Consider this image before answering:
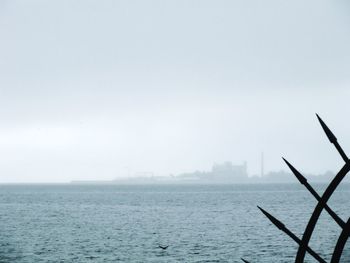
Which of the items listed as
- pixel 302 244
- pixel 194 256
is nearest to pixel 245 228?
pixel 194 256

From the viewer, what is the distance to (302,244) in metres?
9.75

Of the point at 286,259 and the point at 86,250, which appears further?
the point at 86,250

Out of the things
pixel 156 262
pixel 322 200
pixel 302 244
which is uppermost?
pixel 322 200

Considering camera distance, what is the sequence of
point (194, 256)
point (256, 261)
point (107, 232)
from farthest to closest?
1. point (107, 232)
2. point (194, 256)
3. point (256, 261)

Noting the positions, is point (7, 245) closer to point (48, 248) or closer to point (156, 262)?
point (48, 248)

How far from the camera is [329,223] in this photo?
7562 cm

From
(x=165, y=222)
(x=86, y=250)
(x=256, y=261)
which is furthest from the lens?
(x=165, y=222)

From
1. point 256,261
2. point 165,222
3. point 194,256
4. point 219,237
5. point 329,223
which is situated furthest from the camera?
point 165,222

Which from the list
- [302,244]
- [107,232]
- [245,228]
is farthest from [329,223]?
[302,244]

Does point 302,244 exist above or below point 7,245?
above

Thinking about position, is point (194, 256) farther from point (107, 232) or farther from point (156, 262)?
point (107, 232)

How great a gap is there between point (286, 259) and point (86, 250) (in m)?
17.7

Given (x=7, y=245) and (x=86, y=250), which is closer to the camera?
(x=86, y=250)

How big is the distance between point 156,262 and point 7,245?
18.5m
